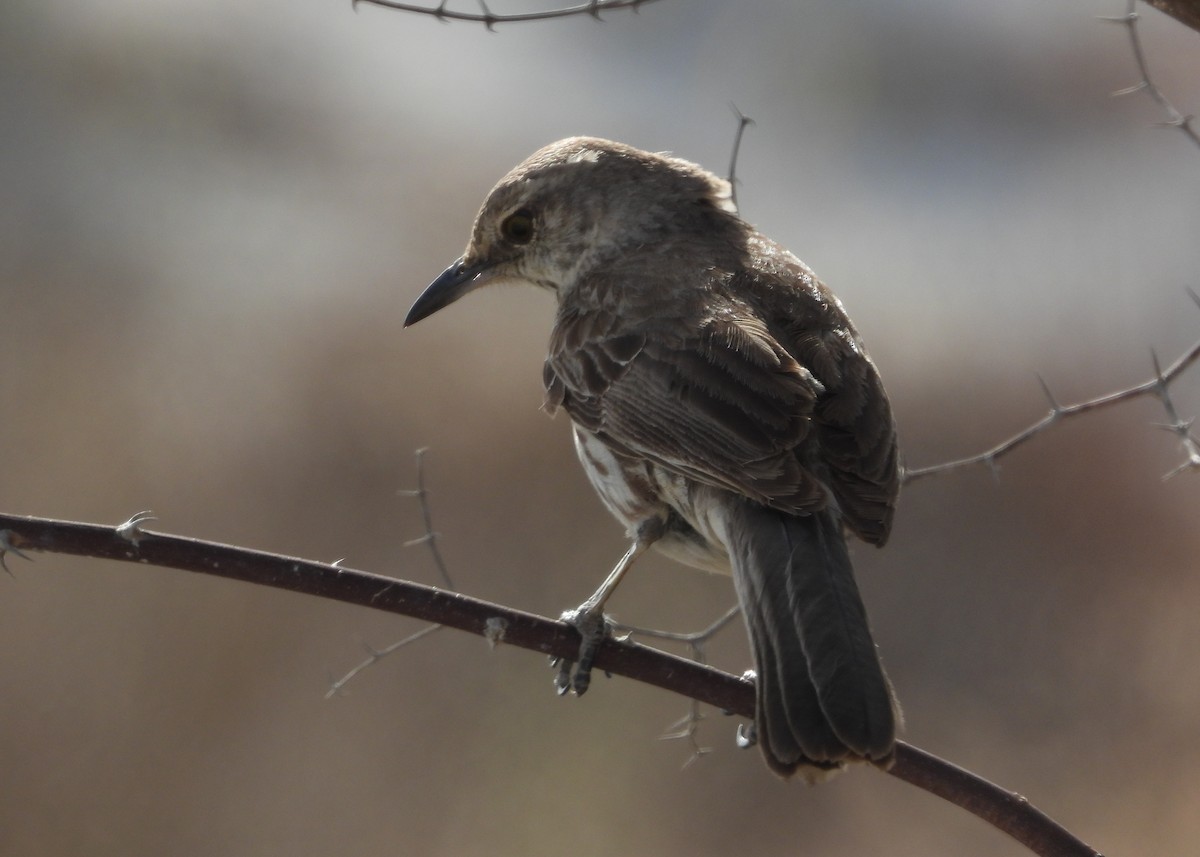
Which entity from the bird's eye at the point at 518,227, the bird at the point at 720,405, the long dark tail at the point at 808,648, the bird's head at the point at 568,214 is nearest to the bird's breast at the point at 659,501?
the bird at the point at 720,405

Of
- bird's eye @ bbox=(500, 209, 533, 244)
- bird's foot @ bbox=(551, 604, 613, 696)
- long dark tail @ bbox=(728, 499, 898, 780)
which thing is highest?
bird's eye @ bbox=(500, 209, 533, 244)

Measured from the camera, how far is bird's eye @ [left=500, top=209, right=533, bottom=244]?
4605 millimetres

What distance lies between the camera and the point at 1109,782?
8.30 meters

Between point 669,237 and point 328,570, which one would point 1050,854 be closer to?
point 328,570

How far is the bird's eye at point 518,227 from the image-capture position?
15.1ft

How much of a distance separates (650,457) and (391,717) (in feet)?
17.4

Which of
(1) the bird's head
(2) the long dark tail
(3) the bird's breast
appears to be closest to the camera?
(2) the long dark tail

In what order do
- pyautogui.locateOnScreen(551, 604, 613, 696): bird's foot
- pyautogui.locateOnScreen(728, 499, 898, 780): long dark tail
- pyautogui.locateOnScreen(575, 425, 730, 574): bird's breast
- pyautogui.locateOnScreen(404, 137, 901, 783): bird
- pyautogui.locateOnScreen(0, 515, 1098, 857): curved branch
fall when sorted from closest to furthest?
1. pyautogui.locateOnScreen(0, 515, 1098, 857): curved branch
2. pyautogui.locateOnScreen(728, 499, 898, 780): long dark tail
3. pyautogui.locateOnScreen(404, 137, 901, 783): bird
4. pyautogui.locateOnScreen(551, 604, 613, 696): bird's foot
5. pyautogui.locateOnScreen(575, 425, 730, 574): bird's breast

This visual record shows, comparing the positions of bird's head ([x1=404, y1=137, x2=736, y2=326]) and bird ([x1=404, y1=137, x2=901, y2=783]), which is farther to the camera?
bird's head ([x1=404, y1=137, x2=736, y2=326])

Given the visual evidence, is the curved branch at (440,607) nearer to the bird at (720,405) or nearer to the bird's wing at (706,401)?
the bird at (720,405)

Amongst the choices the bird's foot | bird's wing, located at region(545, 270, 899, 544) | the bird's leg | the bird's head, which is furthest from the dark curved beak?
the bird's foot

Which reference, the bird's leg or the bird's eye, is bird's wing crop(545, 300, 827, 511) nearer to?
the bird's leg

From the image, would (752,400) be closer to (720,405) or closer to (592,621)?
(720,405)

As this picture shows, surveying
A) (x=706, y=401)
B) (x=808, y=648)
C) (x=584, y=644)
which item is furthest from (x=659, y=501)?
(x=808, y=648)
